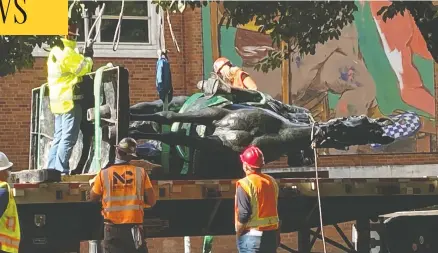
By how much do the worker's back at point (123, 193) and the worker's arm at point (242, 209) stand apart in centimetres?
87

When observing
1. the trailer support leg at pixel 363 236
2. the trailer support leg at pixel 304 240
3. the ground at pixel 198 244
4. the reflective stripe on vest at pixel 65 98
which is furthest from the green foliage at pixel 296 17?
the ground at pixel 198 244

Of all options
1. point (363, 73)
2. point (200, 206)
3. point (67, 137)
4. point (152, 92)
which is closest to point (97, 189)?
point (200, 206)

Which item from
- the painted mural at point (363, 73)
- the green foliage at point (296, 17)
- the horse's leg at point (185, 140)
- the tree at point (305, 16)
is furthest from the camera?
the painted mural at point (363, 73)

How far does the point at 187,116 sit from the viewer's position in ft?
38.8

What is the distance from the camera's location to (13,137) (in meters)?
18.7

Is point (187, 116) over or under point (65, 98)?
under

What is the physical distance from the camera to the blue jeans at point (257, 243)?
30.5 ft

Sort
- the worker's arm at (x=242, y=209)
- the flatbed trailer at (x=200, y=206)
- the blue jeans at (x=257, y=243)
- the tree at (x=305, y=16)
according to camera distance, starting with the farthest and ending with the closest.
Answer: the tree at (x=305, y=16) → the flatbed trailer at (x=200, y=206) → the blue jeans at (x=257, y=243) → the worker's arm at (x=242, y=209)

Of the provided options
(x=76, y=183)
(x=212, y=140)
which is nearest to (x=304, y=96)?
(x=212, y=140)

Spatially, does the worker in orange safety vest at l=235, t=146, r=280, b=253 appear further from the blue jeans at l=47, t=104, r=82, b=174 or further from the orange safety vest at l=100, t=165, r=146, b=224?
the blue jeans at l=47, t=104, r=82, b=174

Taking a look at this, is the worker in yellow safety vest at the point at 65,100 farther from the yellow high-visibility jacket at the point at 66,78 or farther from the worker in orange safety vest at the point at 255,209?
the worker in orange safety vest at the point at 255,209

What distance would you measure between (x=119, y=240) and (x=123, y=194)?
0.41m

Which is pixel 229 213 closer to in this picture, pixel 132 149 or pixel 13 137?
pixel 132 149

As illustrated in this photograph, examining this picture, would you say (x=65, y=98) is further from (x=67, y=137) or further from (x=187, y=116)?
(x=187, y=116)
